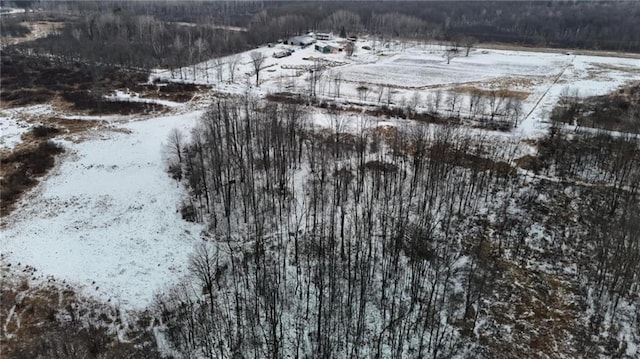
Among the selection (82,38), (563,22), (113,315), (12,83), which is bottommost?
(113,315)

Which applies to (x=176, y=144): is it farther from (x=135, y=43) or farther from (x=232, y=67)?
(x=135, y=43)

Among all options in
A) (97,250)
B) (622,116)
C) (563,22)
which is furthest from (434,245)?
(563,22)

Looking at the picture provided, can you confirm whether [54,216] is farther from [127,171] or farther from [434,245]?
[434,245]

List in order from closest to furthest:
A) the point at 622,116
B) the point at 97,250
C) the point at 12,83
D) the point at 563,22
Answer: the point at 97,250 → the point at 622,116 → the point at 12,83 → the point at 563,22

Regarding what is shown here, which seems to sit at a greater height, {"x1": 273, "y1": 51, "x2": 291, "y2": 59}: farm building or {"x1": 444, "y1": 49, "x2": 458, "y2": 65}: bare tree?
{"x1": 444, "y1": 49, "x2": 458, "y2": 65}: bare tree

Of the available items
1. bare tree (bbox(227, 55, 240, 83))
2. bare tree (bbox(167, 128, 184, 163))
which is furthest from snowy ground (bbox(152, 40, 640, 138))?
bare tree (bbox(167, 128, 184, 163))

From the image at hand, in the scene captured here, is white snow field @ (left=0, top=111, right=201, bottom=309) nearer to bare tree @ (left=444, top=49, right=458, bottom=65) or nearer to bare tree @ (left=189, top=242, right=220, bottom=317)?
bare tree @ (left=189, top=242, right=220, bottom=317)

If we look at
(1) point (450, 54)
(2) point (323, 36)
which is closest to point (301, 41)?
(2) point (323, 36)
